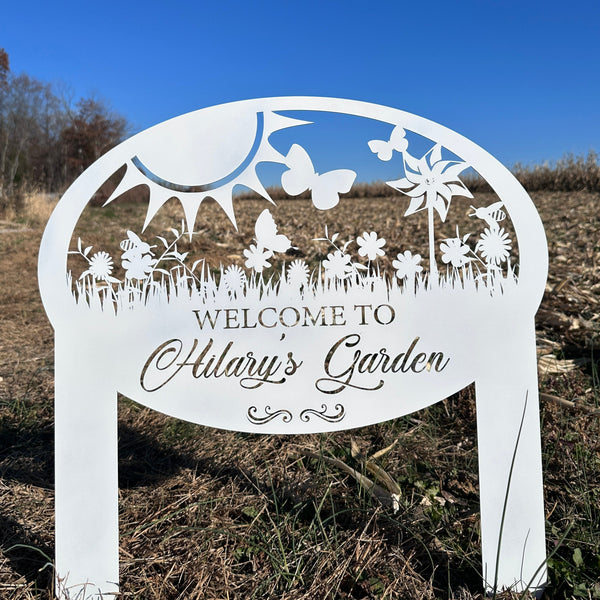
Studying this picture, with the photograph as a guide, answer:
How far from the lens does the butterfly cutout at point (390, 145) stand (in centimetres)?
165

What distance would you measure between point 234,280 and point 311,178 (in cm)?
43

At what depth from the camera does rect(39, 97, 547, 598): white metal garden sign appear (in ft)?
5.24

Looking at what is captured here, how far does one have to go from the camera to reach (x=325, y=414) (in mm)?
1637

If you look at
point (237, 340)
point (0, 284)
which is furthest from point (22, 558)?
point (0, 284)

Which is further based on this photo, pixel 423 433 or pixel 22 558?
pixel 423 433

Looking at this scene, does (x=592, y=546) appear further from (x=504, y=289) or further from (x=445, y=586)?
(x=504, y=289)

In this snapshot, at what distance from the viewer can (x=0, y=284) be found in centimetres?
655

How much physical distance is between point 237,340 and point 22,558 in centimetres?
121

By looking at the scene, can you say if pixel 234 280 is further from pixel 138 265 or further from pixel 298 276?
pixel 138 265

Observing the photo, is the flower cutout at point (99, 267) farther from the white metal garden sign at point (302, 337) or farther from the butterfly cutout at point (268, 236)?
the butterfly cutout at point (268, 236)

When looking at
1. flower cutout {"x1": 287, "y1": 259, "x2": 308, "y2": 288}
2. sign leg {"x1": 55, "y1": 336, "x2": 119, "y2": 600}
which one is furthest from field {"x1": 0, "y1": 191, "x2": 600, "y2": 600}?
flower cutout {"x1": 287, "y1": 259, "x2": 308, "y2": 288}

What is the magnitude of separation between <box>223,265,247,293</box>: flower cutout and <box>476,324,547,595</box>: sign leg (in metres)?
0.86

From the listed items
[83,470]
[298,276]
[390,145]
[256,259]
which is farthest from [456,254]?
[83,470]

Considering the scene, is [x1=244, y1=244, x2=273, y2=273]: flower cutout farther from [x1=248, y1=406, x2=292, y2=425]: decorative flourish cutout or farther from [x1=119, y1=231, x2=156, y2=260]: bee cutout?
[x1=248, y1=406, x2=292, y2=425]: decorative flourish cutout
